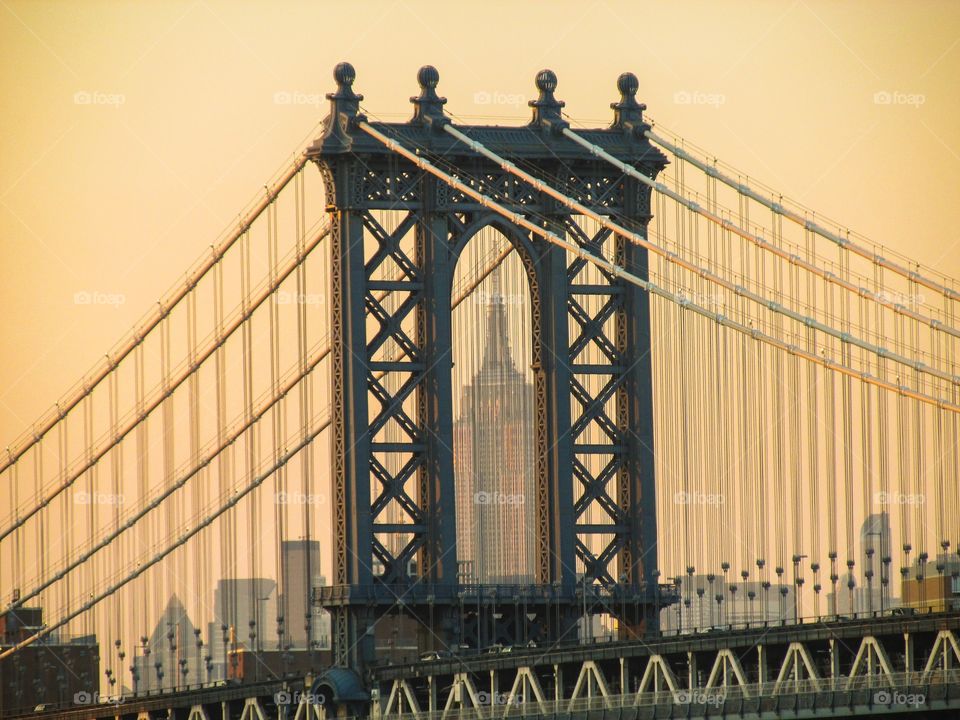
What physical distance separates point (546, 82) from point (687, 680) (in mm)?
Result: 25133

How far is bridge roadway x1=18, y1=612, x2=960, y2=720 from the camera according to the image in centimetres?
8919

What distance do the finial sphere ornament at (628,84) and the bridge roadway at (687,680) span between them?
22.6 m

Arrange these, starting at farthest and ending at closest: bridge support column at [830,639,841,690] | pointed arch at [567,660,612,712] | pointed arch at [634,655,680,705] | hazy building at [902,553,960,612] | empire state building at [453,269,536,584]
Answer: empire state building at [453,269,536,584]
pointed arch at [567,660,612,712]
hazy building at [902,553,960,612]
pointed arch at [634,655,680,705]
bridge support column at [830,639,841,690]

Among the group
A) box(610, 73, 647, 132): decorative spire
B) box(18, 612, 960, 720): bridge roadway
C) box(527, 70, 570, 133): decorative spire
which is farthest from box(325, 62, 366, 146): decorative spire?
box(18, 612, 960, 720): bridge roadway

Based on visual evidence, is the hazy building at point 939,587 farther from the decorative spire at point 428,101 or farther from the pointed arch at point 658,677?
the decorative spire at point 428,101

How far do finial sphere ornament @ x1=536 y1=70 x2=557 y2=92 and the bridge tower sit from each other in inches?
3.9

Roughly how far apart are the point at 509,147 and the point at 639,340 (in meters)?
8.25

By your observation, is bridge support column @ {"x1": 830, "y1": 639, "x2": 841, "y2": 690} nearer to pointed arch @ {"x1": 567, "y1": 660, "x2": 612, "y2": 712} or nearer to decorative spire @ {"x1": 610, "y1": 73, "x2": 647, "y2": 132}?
pointed arch @ {"x1": 567, "y1": 660, "x2": 612, "y2": 712}

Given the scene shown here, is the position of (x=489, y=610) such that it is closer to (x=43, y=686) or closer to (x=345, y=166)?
(x=345, y=166)

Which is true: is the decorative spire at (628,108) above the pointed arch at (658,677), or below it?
above

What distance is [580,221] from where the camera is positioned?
11400 cm

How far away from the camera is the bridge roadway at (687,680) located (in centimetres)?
8919

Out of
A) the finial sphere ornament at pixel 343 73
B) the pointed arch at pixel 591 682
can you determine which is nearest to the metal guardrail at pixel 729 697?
the pointed arch at pixel 591 682

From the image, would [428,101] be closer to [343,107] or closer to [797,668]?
[343,107]
